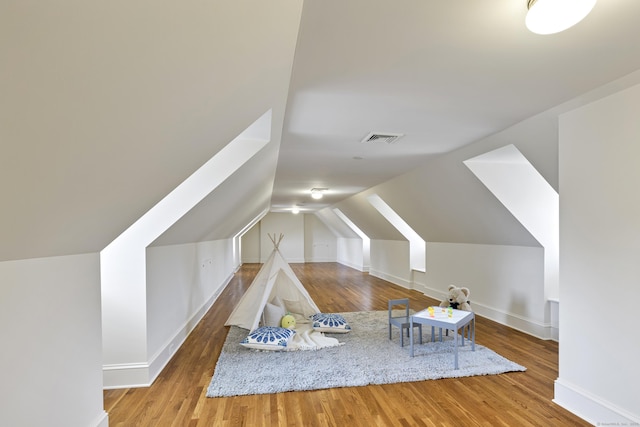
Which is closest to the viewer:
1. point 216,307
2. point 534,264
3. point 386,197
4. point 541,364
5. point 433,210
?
point 541,364

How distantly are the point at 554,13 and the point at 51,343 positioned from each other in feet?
8.84

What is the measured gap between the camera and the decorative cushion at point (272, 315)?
4.70m

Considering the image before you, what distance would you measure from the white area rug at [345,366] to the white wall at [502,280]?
3.35 feet

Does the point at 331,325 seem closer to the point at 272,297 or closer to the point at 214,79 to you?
the point at 272,297

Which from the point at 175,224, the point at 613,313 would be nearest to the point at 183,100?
the point at 175,224

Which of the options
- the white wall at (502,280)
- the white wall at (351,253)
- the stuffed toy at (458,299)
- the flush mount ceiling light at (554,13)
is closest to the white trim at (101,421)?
the flush mount ceiling light at (554,13)

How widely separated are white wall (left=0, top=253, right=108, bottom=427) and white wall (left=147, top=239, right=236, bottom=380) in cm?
98

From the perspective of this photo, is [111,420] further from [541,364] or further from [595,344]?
[541,364]

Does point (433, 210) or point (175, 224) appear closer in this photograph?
point (175, 224)

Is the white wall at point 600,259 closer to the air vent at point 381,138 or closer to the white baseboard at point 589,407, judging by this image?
the white baseboard at point 589,407

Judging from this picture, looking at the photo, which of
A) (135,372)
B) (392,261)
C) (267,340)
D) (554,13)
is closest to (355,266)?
(392,261)

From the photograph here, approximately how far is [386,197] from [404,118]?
12.5 ft

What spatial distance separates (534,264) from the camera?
4.47 metres

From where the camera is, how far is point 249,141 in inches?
128
